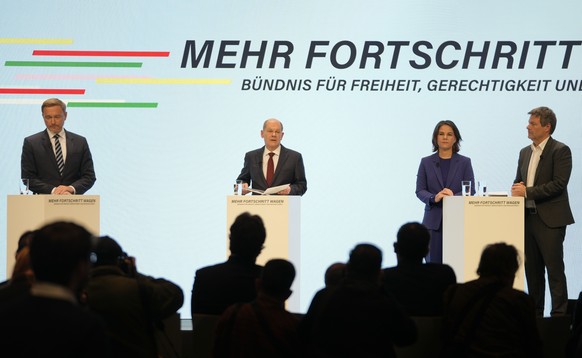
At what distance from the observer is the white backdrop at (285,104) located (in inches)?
352

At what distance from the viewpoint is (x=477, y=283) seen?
415 centimetres

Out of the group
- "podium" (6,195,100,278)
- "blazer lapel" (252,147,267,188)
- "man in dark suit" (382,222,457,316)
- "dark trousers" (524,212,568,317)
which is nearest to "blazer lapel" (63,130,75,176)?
"podium" (6,195,100,278)

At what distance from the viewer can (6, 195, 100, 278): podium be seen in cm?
647

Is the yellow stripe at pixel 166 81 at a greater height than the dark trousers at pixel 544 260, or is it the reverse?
the yellow stripe at pixel 166 81

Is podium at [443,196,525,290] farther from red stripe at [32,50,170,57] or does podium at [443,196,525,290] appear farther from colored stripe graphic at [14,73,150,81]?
colored stripe graphic at [14,73,150,81]

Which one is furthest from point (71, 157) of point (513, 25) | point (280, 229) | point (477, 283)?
point (513, 25)

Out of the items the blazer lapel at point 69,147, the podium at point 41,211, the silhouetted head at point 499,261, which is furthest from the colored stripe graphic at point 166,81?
the silhouetted head at point 499,261

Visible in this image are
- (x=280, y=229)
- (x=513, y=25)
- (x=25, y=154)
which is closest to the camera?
(x=280, y=229)

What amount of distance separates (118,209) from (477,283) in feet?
18.4

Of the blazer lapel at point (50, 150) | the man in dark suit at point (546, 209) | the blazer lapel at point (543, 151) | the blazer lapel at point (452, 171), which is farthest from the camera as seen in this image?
the blazer lapel at point (452, 171)

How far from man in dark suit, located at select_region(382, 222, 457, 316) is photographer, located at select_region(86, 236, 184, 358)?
1216mm

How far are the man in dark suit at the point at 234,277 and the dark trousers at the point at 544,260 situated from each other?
304 cm

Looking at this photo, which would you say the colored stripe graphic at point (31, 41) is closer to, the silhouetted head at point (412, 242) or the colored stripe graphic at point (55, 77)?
the colored stripe graphic at point (55, 77)

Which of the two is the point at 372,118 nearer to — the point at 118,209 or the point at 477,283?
the point at 118,209
